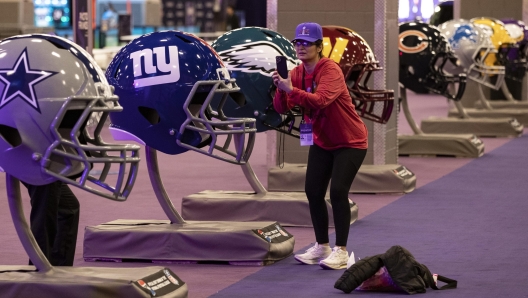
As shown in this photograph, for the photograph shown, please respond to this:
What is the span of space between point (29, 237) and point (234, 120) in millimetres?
1639

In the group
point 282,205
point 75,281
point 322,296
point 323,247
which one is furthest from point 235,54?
point 75,281

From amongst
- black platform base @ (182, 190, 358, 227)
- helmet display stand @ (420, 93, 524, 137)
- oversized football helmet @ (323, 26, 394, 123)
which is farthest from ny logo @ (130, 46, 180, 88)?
helmet display stand @ (420, 93, 524, 137)

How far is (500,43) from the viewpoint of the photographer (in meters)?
16.9

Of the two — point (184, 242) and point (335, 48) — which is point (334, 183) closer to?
point (184, 242)

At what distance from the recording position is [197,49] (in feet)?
22.2

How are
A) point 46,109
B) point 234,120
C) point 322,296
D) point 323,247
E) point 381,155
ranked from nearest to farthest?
point 46,109, point 322,296, point 234,120, point 323,247, point 381,155

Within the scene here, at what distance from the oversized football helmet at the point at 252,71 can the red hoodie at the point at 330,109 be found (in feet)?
3.35

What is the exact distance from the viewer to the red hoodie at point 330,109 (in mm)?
6766

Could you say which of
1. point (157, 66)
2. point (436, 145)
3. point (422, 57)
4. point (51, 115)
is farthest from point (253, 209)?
point (436, 145)

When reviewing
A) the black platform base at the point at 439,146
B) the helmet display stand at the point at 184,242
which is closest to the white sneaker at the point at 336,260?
the helmet display stand at the point at 184,242

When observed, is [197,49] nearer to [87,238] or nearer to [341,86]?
[341,86]

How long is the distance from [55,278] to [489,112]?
13507 mm

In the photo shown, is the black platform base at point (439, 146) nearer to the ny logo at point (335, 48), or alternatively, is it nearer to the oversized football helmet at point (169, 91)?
the ny logo at point (335, 48)

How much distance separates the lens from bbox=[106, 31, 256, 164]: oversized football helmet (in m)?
6.65
